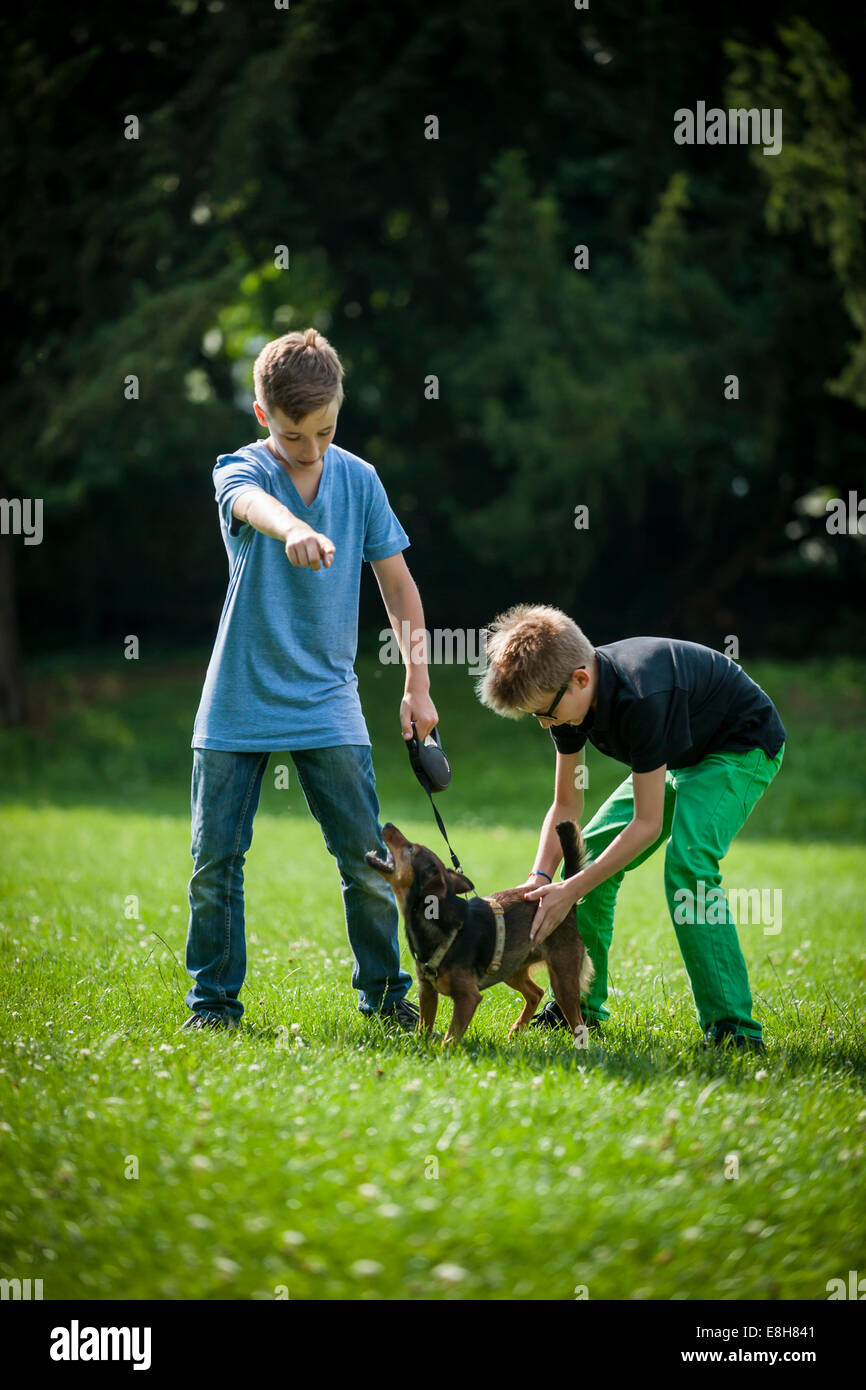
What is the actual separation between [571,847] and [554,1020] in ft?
2.65

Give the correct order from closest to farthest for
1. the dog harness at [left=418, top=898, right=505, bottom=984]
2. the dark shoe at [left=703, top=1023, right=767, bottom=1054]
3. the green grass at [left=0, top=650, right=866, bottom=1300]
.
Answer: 1. the green grass at [left=0, top=650, right=866, bottom=1300]
2. the dog harness at [left=418, top=898, right=505, bottom=984]
3. the dark shoe at [left=703, top=1023, right=767, bottom=1054]

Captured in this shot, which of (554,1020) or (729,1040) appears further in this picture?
(554,1020)

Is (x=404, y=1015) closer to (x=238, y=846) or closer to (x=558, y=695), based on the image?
(x=238, y=846)

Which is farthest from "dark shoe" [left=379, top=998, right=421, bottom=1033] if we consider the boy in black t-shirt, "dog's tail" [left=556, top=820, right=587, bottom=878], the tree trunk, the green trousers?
the tree trunk

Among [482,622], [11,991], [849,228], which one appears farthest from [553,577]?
[11,991]

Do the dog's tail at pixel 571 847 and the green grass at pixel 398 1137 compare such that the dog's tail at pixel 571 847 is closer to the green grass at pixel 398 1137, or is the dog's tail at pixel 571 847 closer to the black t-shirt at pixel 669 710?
the black t-shirt at pixel 669 710

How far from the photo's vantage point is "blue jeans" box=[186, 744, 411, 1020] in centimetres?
434

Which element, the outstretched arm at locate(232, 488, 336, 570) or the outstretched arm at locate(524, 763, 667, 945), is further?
the outstretched arm at locate(524, 763, 667, 945)

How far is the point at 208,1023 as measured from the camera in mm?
4328

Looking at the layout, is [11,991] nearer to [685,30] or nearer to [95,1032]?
[95,1032]

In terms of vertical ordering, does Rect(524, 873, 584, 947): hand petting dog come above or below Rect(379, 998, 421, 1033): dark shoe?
above

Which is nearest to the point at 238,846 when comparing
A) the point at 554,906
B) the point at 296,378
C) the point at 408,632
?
the point at 408,632

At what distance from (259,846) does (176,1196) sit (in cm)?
823

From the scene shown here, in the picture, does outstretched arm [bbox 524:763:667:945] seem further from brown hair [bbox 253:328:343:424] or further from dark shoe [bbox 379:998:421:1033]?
brown hair [bbox 253:328:343:424]
